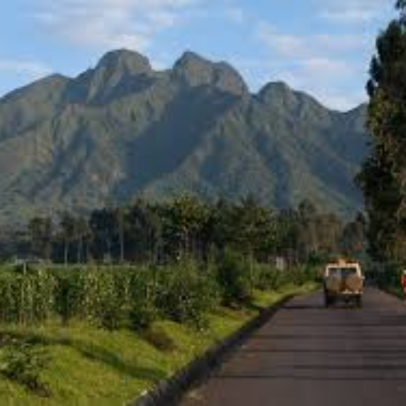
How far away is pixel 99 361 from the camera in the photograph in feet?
62.6

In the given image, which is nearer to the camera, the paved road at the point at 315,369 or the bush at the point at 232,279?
the paved road at the point at 315,369

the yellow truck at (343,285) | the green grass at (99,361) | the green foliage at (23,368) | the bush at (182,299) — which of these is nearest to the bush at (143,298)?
the bush at (182,299)

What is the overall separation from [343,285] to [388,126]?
17.6 meters

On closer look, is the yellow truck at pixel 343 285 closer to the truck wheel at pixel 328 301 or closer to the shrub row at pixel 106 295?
the truck wheel at pixel 328 301

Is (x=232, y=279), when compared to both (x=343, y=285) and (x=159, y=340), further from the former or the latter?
(x=159, y=340)

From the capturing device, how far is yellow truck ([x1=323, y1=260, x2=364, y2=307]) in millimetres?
56750

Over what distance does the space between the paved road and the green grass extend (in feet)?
2.77

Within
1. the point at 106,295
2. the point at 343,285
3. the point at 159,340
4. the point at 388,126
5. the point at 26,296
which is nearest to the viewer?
the point at 26,296

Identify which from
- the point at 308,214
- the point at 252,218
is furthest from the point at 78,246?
the point at 252,218

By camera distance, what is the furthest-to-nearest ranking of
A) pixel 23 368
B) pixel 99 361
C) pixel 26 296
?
pixel 26 296
pixel 99 361
pixel 23 368

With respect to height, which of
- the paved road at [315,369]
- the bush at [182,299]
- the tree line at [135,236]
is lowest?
the paved road at [315,369]

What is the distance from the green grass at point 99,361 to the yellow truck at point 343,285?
28060 mm

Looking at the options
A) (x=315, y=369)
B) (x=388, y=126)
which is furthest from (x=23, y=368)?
(x=388, y=126)

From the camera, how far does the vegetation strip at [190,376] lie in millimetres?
16359
